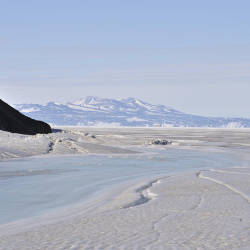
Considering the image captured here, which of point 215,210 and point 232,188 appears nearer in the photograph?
point 215,210

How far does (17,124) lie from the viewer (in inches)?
2100

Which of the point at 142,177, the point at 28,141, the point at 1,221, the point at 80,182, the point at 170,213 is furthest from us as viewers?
the point at 28,141

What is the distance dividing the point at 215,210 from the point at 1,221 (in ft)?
17.3

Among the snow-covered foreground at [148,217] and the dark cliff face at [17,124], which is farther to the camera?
the dark cliff face at [17,124]

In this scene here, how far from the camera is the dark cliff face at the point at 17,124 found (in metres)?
51.7

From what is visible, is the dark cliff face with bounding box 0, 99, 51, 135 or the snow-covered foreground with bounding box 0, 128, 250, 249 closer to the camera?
the snow-covered foreground with bounding box 0, 128, 250, 249

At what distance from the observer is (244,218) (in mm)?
11898

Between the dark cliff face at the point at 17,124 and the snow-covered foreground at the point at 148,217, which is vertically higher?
the dark cliff face at the point at 17,124

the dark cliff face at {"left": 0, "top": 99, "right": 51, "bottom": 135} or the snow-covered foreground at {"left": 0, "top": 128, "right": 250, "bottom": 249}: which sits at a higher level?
the dark cliff face at {"left": 0, "top": 99, "right": 51, "bottom": 135}

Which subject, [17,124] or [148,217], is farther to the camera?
[17,124]

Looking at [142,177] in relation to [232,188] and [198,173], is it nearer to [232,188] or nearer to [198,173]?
[198,173]

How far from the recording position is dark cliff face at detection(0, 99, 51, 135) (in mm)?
51728

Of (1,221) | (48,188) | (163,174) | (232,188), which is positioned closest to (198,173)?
(163,174)

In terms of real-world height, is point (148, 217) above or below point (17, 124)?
below
